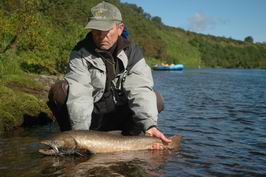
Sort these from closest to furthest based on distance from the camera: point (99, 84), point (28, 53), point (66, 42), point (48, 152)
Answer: point (48, 152), point (99, 84), point (28, 53), point (66, 42)

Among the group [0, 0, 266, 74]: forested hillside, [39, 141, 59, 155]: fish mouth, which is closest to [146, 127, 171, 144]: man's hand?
[39, 141, 59, 155]: fish mouth

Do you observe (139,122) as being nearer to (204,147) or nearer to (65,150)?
(65,150)

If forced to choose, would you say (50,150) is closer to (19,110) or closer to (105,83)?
(105,83)

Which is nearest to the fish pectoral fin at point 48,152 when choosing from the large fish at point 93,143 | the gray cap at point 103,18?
the large fish at point 93,143

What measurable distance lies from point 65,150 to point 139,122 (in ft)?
3.63

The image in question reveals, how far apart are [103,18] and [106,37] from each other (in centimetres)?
28

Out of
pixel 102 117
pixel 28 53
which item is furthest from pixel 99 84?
pixel 28 53

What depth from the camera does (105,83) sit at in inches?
249

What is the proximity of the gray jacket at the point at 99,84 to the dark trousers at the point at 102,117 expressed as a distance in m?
0.26

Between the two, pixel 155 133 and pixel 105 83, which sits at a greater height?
pixel 105 83

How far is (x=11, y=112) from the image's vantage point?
27.4 feet

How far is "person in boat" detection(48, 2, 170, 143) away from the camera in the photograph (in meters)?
5.96

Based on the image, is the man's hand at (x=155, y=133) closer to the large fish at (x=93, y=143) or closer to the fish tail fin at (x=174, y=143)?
the large fish at (x=93, y=143)

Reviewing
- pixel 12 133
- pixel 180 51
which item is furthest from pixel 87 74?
pixel 180 51
